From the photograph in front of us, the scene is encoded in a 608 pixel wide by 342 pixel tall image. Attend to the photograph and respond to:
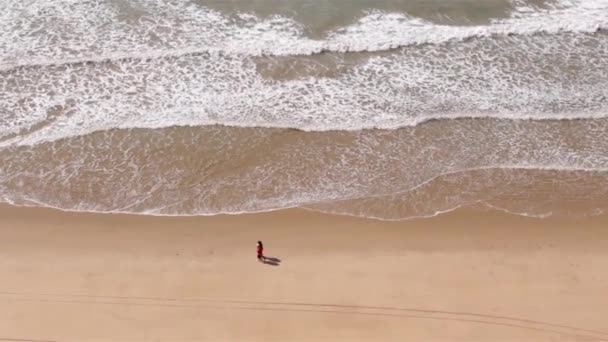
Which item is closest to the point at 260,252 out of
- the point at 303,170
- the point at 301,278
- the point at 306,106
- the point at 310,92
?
the point at 301,278

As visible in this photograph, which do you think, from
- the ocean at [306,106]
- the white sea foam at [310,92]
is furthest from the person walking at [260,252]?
the white sea foam at [310,92]

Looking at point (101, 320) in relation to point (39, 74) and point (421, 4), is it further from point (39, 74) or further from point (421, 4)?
point (421, 4)

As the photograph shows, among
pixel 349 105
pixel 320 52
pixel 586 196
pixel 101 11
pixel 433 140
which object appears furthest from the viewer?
pixel 101 11

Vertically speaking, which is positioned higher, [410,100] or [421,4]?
[421,4]

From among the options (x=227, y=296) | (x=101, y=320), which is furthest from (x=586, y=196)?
(x=101, y=320)

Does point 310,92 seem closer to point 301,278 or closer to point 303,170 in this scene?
point 303,170

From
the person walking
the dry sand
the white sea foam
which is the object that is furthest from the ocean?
the person walking

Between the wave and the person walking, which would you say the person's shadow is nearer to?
the person walking
